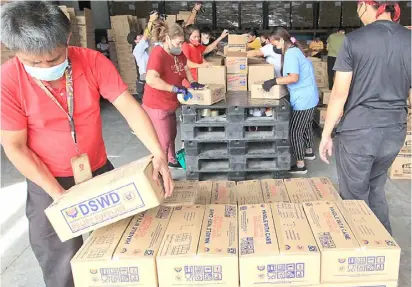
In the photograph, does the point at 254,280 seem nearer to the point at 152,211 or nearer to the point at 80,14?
the point at 152,211

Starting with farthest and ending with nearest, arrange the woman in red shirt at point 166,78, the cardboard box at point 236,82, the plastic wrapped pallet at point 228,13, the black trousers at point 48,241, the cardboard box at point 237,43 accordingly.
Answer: the plastic wrapped pallet at point 228,13
the cardboard box at point 237,43
the cardboard box at point 236,82
the woman in red shirt at point 166,78
the black trousers at point 48,241

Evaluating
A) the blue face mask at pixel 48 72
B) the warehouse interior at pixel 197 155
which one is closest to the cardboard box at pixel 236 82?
the warehouse interior at pixel 197 155

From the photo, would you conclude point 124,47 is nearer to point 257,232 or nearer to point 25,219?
point 25,219

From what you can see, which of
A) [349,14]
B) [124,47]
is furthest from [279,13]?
[124,47]

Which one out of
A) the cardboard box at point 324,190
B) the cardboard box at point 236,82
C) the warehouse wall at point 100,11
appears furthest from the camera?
the warehouse wall at point 100,11

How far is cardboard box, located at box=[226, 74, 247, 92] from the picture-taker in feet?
14.7

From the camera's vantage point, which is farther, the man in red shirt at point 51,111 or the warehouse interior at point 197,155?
the warehouse interior at point 197,155

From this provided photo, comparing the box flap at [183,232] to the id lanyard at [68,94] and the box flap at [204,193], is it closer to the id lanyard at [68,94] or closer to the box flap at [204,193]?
the box flap at [204,193]

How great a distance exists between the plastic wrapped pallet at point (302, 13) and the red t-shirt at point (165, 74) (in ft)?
20.9

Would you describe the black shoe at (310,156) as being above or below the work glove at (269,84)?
below

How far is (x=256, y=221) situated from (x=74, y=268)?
705 mm

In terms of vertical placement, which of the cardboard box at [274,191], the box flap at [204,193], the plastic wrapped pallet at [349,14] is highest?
the plastic wrapped pallet at [349,14]

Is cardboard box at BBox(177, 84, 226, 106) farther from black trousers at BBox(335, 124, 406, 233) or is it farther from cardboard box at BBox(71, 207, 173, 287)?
cardboard box at BBox(71, 207, 173, 287)

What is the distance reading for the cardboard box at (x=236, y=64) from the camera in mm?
4395
